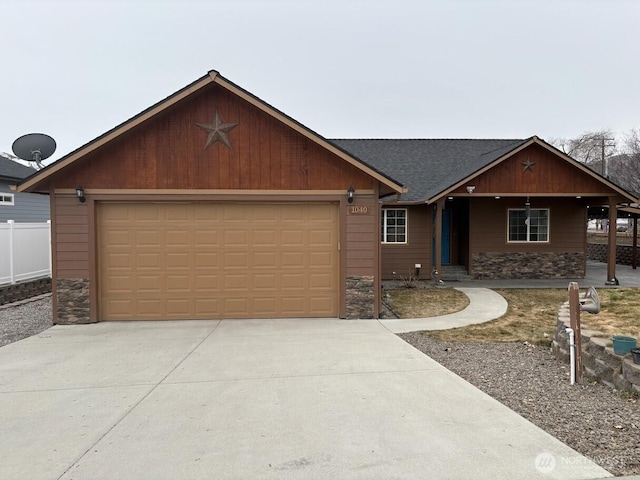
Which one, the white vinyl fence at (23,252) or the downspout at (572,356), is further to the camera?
the white vinyl fence at (23,252)

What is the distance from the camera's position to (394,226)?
50.0ft

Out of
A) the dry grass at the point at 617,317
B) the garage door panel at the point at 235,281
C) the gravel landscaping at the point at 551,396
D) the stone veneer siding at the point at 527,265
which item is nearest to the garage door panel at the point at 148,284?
the garage door panel at the point at 235,281

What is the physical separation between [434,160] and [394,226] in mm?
4033

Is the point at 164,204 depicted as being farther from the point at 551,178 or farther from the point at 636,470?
the point at 551,178

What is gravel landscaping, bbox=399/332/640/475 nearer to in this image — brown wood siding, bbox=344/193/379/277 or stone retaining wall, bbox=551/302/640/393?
stone retaining wall, bbox=551/302/640/393

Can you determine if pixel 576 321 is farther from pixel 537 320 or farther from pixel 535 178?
pixel 535 178

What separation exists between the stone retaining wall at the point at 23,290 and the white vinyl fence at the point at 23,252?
194 millimetres

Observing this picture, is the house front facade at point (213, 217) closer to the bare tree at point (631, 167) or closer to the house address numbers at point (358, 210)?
the house address numbers at point (358, 210)

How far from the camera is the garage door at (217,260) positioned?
8891mm

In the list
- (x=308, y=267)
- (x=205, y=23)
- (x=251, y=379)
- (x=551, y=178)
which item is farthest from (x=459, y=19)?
(x=251, y=379)

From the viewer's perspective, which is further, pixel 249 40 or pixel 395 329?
pixel 249 40

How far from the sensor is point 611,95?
32844 mm

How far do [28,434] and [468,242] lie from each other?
1397cm

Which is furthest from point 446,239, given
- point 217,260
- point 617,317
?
point 217,260
